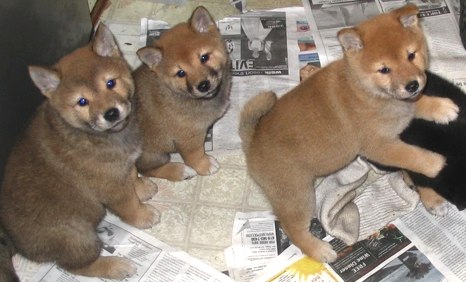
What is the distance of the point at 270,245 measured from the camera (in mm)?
2455

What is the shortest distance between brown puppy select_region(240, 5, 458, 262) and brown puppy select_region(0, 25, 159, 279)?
19.0 inches

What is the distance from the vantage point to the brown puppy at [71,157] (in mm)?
2051

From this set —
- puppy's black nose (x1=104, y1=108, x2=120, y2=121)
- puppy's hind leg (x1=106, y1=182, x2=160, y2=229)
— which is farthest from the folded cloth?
puppy's black nose (x1=104, y1=108, x2=120, y2=121)

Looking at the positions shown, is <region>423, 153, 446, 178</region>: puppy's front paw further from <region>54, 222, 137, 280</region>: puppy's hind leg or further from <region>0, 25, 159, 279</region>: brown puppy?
<region>54, 222, 137, 280</region>: puppy's hind leg

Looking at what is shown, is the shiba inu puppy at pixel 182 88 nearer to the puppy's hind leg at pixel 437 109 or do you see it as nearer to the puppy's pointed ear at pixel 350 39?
the puppy's pointed ear at pixel 350 39

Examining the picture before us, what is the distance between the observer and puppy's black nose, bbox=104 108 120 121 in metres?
2.05

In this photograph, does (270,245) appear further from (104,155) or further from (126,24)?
(126,24)

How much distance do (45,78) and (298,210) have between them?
1.04 metres

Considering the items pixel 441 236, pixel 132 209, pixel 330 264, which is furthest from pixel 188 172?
pixel 441 236

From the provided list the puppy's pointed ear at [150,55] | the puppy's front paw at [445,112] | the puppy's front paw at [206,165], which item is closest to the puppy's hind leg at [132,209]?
the puppy's front paw at [206,165]

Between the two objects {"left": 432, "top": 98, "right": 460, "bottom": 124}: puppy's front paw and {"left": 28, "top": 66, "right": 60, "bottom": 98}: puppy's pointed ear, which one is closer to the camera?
{"left": 28, "top": 66, "right": 60, "bottom": 98}: puppy's pointed ear

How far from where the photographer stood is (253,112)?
2.15 metres

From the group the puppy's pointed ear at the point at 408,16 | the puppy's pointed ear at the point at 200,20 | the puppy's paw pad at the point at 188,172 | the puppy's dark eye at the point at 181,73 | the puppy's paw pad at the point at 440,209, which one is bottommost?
the puppy's paw pad at the point at 188,172

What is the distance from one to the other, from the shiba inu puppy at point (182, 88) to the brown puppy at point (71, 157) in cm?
16
